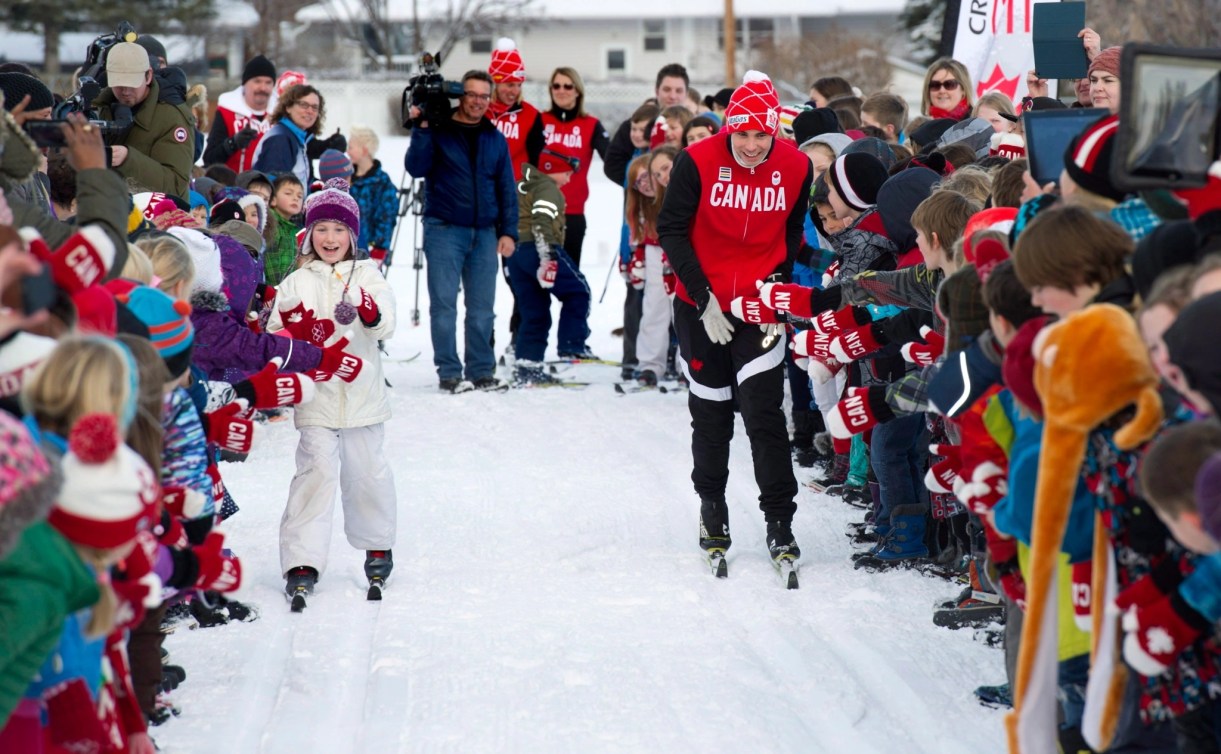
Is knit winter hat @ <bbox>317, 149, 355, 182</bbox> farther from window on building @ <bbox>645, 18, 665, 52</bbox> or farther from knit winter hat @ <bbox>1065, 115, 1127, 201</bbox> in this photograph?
window on building @ <bbox>645, 18, 665, 52</bbox>

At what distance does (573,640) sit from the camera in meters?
5.66

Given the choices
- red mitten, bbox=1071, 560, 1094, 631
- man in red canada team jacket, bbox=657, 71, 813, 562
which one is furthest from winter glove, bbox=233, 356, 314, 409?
red mitten, bbox=1071, 560, 1094, 631

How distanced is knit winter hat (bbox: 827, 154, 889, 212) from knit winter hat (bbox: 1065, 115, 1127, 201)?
307 centimetres

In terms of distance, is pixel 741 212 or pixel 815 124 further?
pixel 815 124

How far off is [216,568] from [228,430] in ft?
3.78

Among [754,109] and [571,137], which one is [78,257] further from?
[571,137]

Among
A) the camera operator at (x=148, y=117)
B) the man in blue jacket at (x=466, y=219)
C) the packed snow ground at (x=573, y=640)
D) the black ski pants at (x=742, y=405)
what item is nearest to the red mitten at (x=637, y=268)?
the man in blue jacket at (x=466, y=219)

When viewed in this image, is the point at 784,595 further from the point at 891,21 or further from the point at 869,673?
the point at 891,21

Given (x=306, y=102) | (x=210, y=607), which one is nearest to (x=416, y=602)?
(x=210, y=607)

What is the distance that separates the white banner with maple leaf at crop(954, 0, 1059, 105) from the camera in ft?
33.1

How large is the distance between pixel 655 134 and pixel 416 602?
20.9 feet

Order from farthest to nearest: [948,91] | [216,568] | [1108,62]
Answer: [948,91], [1108,62], [216,568]

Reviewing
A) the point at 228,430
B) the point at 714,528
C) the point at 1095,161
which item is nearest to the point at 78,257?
the point at 228,430

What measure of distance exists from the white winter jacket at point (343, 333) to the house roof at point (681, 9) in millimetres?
46033
